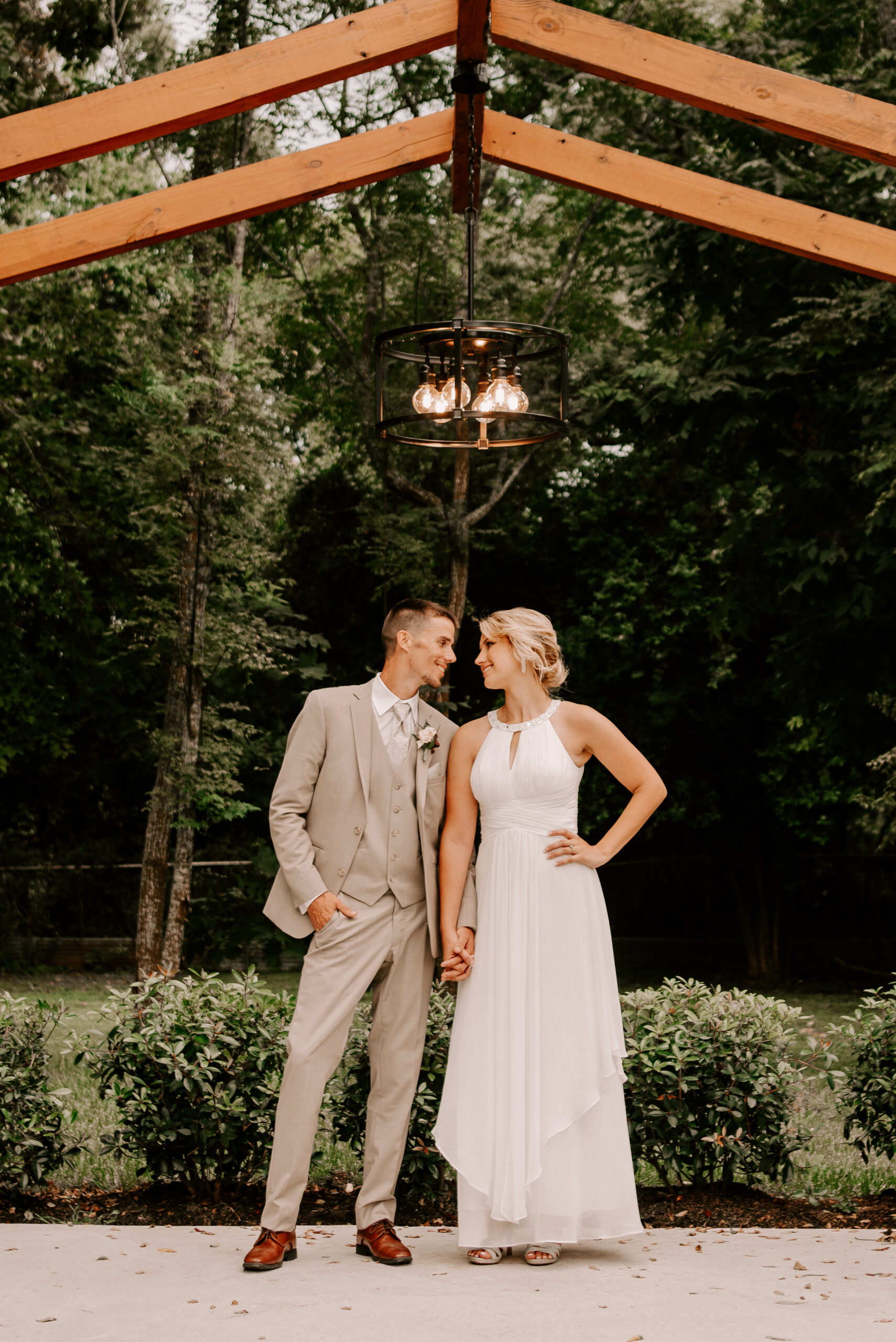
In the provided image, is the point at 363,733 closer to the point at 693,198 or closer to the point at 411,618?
the point at 411,618

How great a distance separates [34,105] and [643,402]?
662cm

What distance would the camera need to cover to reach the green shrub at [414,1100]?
169 inches

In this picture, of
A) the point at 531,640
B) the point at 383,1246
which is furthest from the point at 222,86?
the point at 383,1246

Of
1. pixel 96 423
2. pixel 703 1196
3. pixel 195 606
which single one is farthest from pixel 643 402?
pixel 703 1196

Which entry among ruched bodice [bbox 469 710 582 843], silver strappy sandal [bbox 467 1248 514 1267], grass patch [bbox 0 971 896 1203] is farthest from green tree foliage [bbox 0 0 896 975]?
silver strappy sandal [bbox 467 1248 514 1267]

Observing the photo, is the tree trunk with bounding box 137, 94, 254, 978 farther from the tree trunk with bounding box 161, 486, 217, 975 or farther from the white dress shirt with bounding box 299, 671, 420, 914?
the white dress shirt with bounding box 299, 671, 420, 914

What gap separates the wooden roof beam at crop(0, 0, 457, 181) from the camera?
3838 millimetres

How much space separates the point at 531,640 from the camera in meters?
3.94

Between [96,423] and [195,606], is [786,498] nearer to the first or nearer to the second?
[195,606]

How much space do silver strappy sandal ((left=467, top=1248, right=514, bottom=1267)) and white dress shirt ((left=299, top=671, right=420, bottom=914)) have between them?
1.53 meters

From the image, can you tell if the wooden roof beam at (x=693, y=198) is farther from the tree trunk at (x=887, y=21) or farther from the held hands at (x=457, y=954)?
the tree trunk at (x=887, y=21)

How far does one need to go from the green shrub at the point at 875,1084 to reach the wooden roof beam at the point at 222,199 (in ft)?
11.9

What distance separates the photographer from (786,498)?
1058 centimetres

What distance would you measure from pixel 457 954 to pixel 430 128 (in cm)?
322
